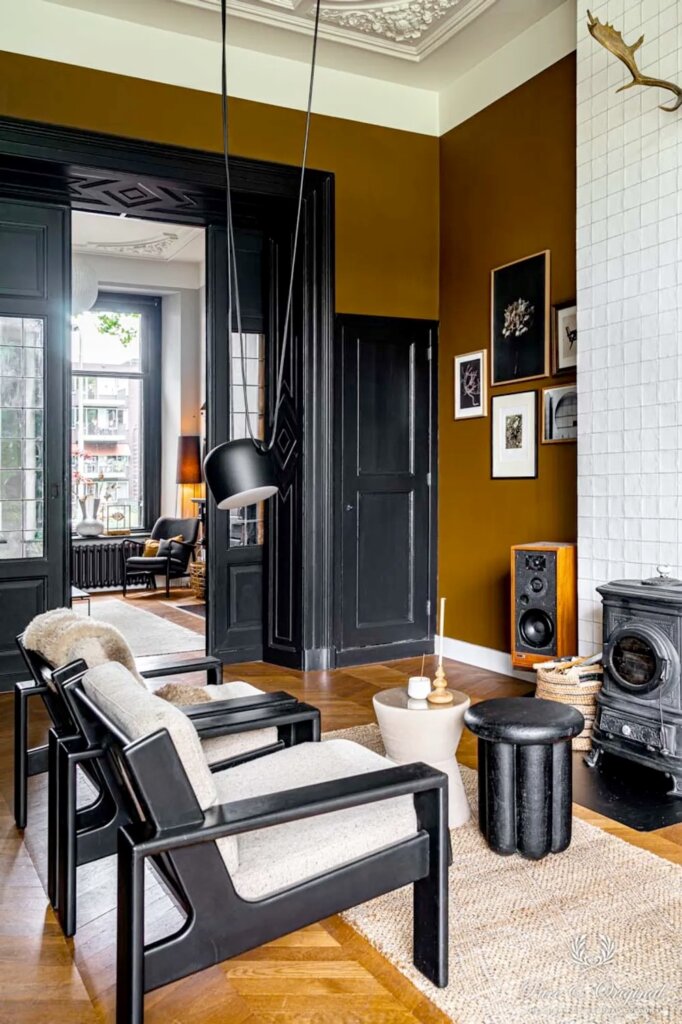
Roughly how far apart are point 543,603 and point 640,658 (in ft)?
3.10

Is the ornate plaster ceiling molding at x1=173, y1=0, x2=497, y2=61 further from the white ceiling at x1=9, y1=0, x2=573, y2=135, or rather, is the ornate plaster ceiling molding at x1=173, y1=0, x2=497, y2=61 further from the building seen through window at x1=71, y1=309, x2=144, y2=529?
the building seen through window at x1=71, y1=309, x2=144, y2=529

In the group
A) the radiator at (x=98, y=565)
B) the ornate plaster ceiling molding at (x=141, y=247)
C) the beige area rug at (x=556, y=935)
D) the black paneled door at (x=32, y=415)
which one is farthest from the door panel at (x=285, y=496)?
the radiator at (x=98, y=565)

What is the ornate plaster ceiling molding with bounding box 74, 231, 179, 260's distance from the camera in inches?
350

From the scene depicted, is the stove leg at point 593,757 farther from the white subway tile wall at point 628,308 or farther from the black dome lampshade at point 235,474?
the black dome lampshade at point 235,474

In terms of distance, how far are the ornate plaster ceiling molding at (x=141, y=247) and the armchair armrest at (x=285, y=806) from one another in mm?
7895

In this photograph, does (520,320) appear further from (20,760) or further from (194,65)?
(20,760)

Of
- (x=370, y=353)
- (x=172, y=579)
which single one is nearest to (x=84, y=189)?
(x=370, y=353)

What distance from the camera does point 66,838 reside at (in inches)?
86.5

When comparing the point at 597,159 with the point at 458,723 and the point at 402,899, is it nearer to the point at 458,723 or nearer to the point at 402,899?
the point at 458,723

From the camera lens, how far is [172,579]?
1005 centimetres

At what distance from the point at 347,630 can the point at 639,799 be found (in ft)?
8.70

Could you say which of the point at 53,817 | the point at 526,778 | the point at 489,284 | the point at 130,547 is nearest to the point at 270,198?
the point at 489,284

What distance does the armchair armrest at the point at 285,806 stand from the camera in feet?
5.13

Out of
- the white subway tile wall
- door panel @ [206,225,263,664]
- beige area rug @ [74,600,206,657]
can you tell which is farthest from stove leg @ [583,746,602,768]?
beige area rug @ [74,600,206,657]
